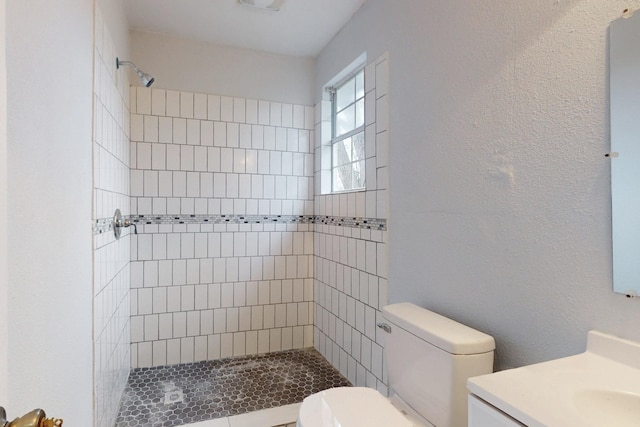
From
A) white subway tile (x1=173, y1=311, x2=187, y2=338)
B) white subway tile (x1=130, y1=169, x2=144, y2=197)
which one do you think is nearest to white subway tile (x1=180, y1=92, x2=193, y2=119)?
white subway tile (x1=130, y1=169, x2=144, y2=197)

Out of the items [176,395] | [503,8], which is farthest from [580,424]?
[176,395]

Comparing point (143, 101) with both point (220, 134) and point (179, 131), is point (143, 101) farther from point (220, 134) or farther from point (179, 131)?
point (220, 134)

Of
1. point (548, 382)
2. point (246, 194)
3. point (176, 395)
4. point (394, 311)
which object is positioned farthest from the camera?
point (246, 194)

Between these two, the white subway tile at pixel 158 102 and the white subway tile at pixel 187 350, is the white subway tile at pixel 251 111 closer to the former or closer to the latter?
the white subway tile at pixel 158 102

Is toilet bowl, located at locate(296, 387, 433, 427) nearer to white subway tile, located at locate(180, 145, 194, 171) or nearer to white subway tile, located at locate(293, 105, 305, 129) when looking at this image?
white subway tile, located at locate(180, 145, 194, 171)

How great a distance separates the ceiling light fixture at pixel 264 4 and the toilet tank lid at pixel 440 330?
1.91 m

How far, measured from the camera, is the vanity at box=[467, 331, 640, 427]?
0.66 m

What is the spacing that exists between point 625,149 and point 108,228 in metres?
2.06

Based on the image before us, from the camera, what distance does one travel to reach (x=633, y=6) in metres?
0.85

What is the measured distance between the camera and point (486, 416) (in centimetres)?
74

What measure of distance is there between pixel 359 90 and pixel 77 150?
5.81 feet

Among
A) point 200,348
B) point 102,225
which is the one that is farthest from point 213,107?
point 200,348

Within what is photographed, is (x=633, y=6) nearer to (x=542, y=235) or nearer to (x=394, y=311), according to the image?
(x=542, y=235)

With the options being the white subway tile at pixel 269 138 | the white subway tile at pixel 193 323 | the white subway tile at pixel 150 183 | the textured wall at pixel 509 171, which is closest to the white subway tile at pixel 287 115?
the white subway tile at pixel 269 138
